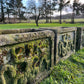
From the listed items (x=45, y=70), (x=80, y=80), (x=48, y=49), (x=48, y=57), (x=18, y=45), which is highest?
(x=18, y=45)

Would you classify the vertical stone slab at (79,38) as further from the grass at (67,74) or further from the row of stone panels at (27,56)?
the row of stone panels at (27,56)

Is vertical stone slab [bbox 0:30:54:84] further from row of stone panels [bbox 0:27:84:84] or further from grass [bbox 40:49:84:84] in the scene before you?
grass [bbox 40:49:84:84]

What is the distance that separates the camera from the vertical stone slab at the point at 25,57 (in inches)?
57.5

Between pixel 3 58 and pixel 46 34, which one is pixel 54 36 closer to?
pixel 46 34

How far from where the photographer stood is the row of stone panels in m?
1.47

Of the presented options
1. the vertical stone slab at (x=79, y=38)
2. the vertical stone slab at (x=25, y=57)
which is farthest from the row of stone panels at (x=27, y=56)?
the vertical stone slab at (x=79, y=38)

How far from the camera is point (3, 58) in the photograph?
4.72 ft

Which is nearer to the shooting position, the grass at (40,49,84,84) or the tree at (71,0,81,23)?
the grass at (40,49,84,84)

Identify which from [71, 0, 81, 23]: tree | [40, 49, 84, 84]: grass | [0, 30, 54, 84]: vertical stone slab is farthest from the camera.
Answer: [71, 0, 81, 23]: tree

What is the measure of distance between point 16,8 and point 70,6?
18501mm

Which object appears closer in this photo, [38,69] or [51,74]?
[38,69]

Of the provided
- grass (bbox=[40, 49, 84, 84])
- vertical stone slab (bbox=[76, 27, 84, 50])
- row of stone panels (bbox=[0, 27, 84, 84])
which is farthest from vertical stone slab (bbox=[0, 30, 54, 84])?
vertical stone slab (bbox=[76, 27, 84, 50])

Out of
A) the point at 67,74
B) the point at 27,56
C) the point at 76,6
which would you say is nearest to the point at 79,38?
the point at 67,74

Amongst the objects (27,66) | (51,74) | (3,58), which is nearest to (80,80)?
(51,74)
